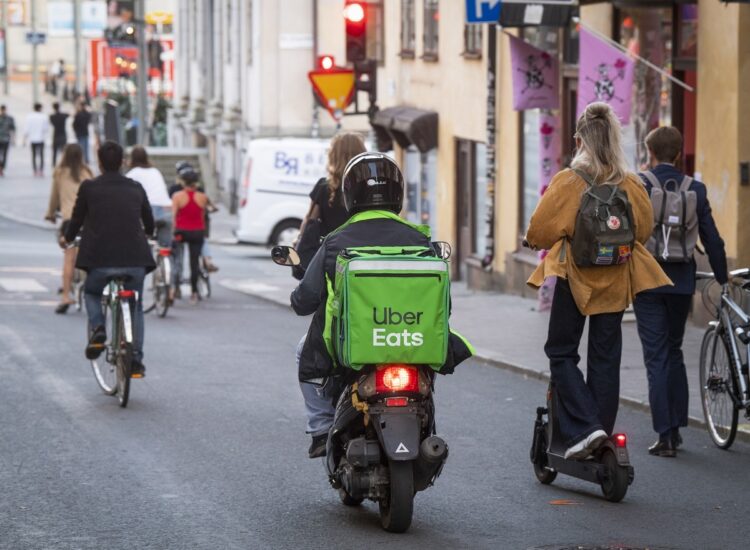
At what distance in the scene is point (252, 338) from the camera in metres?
17.7

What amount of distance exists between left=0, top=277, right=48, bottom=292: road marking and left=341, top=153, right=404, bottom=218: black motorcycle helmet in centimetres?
1580

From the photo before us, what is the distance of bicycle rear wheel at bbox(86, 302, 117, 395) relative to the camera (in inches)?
497

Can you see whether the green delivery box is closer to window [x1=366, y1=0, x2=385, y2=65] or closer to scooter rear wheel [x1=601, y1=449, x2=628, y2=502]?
scooter rear wheel [x1=601, y1=449, x2=628, y2=502]

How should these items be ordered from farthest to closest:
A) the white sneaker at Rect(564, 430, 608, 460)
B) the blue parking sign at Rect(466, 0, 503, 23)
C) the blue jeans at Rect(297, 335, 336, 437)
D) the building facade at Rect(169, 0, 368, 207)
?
the building facade at Rect(169, 0, 368, 207), the blue parking sign at Rect(466, 0, 503, 23), the white sneaker at Rect(564, 430, 608, 460), the blue jeans at Rect(297, 335, 336, 437)

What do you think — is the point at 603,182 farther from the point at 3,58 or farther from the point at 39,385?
the point at 3,58

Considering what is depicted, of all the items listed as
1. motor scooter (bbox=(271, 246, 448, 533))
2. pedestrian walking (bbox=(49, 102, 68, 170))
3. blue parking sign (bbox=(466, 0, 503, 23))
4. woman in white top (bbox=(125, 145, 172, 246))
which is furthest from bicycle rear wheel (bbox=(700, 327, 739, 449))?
pedestrian walking (bbox=(49, 102, 68, 170))

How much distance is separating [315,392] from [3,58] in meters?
81.9

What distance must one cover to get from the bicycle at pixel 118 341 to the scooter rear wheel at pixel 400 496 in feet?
14.7

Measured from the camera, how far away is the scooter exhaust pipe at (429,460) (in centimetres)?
774

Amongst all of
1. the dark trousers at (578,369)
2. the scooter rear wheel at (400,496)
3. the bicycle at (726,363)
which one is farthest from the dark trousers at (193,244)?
the scooter rear wheel at (400,496)

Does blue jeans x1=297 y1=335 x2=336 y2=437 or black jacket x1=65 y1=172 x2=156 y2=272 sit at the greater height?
black jacket x1=65 y1=172 x2=156 y2=272

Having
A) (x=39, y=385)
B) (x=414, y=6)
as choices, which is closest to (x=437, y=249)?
(x=39, y=385)

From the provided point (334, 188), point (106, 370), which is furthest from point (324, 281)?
point (106, 370)

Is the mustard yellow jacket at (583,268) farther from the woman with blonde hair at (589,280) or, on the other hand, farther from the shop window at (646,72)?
the shop window at (646,72)
